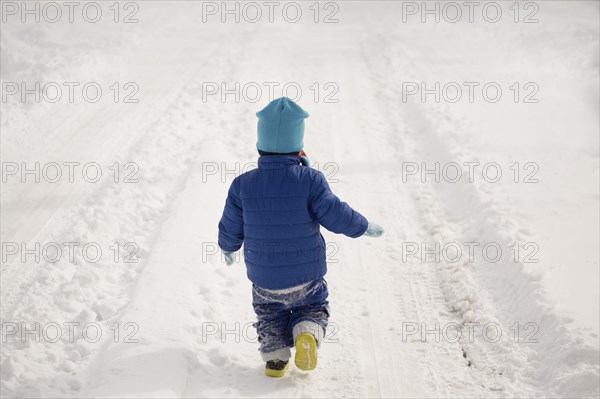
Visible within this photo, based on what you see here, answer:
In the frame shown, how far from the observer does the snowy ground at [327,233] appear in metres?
3.91

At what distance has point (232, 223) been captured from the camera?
3609 millimetres

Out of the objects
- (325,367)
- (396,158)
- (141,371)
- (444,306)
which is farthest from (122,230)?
(396,158)

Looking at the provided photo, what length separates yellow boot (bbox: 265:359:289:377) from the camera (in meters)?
3.77

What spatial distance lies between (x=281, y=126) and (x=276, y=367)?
1.54 meters

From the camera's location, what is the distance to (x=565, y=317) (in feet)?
14.3

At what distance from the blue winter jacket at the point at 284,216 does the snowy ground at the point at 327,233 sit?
0.81 meters
